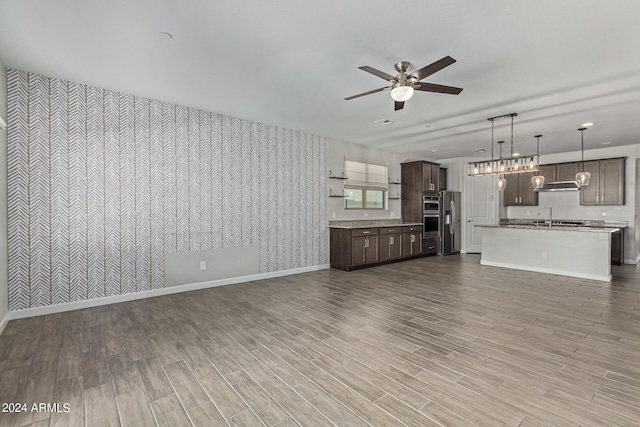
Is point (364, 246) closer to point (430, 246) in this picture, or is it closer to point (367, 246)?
point (367, 246)

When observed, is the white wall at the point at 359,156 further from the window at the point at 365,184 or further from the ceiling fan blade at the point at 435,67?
the ceiling fan blade at the point at 435,67

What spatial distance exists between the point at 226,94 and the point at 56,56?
174cm

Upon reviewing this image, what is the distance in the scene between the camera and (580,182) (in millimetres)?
5629

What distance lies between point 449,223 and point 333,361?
7.02 metres

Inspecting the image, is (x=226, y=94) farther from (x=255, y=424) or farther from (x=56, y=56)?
(x=255, y=424)

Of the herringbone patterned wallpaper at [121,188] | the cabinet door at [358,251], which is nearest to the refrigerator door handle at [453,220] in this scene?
the cabinet door at [358,251]

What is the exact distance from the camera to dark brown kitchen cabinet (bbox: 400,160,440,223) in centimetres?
789

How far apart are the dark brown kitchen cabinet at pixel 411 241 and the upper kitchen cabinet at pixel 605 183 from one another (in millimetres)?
4045

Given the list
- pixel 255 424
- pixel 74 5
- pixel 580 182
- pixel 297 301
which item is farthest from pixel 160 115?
pixel 580 182

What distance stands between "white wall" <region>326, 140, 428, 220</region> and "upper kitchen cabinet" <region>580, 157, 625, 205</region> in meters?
4.20

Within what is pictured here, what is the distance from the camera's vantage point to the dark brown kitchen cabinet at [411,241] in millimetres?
7266

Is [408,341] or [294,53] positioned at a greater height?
[294,53]

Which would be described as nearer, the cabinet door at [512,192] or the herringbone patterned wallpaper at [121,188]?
the herringbone patterned wallpaper at [121,188]

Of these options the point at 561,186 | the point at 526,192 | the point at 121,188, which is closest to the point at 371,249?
the point at 121,188
